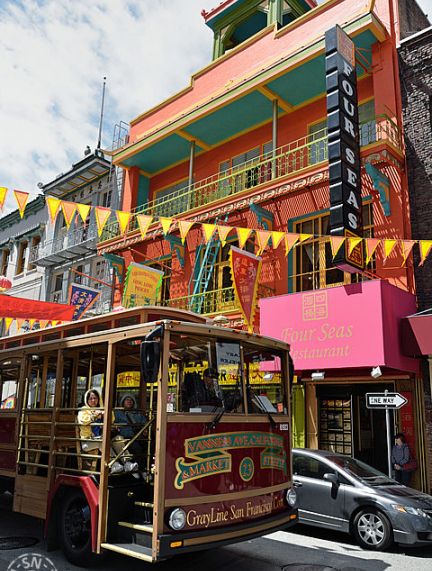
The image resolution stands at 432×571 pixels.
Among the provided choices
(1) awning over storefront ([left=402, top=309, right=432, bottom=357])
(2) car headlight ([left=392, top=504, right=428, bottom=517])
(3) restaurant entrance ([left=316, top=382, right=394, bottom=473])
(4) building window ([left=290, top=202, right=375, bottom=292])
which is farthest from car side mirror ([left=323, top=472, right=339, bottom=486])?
(4) building window ([left=290, top=202, right=375, bottom=292])

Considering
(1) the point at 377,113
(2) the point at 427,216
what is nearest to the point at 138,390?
(2) the point at 427,216

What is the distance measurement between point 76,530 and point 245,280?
8516 mm

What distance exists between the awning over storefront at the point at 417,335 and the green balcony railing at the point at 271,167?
4.75 meters

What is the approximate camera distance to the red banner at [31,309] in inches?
643

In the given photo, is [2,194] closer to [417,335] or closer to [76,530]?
[76,530]

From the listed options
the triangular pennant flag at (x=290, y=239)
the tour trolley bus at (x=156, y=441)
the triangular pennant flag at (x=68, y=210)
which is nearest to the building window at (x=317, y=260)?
the triangular pennant flag at (x=290, y=239)

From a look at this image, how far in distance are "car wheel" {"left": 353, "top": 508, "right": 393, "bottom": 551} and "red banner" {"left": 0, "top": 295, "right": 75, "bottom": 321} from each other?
11285 mm

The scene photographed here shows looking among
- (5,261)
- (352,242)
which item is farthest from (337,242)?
(5,261)

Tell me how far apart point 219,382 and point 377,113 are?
11088 millimetres

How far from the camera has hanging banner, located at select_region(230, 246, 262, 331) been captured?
13844mm

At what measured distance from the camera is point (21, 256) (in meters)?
29.5

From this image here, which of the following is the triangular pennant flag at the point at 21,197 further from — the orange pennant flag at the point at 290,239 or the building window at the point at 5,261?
the building window at the point at 5,261

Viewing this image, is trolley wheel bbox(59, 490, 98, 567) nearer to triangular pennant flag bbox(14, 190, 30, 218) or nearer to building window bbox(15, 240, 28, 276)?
triangular pennant flag bbox(14, 190, 30, 218)

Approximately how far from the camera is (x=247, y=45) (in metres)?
19.1
